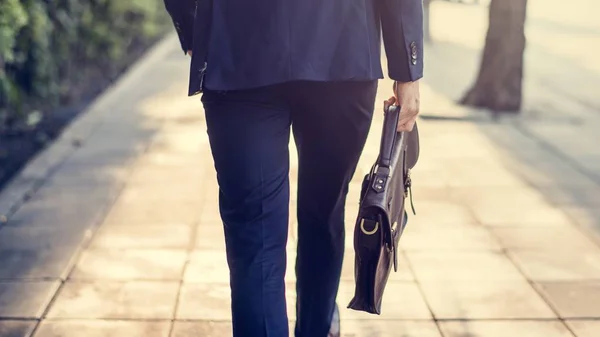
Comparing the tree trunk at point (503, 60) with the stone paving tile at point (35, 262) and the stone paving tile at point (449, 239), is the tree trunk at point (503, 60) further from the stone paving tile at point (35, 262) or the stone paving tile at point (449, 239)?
the stone paving tile at point (35, 262)

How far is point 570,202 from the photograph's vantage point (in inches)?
182

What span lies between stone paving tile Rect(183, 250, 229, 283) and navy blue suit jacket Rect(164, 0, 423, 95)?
1596mm

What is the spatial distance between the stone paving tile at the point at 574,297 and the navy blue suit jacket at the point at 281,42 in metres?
1.60

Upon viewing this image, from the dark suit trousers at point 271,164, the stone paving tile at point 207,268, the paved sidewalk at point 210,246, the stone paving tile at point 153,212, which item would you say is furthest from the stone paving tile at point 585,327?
the stone paving tile at point 153,212

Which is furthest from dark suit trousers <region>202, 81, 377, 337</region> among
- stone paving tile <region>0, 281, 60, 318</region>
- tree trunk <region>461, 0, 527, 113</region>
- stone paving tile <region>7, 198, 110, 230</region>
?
tree trunk <region>461, 0, 527, 113</region>

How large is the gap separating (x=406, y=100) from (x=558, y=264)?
1803 millimetres

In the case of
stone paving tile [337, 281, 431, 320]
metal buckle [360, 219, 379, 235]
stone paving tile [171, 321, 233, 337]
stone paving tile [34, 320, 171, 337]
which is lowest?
stone paving tile [337, 281, 431, 320]

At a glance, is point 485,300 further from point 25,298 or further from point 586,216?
point 25,298

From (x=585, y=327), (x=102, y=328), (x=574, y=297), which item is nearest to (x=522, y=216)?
(x=574, y=297)

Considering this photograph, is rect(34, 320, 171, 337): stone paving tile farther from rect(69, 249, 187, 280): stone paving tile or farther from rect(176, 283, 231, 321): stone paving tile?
rect(69, 249, 187, 280): stone paving tile

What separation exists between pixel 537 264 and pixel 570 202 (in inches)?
40.7

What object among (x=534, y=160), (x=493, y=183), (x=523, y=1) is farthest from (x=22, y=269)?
(x=523, y=1)

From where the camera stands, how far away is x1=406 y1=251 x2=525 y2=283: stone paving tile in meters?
3.56

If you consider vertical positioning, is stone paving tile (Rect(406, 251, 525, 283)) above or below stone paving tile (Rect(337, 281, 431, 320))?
below
